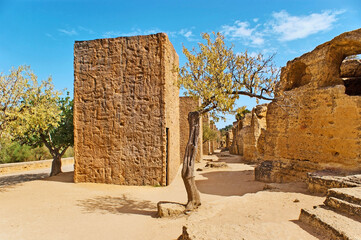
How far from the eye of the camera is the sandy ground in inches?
156

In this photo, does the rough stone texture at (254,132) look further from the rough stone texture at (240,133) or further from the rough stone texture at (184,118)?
the rough stone texture at (184,118)

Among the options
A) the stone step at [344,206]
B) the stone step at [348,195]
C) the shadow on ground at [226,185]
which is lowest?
the shadow on ground at [226,185]

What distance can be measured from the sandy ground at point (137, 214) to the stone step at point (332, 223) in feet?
0.65

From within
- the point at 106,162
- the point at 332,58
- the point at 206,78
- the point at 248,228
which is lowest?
the point at 248,228

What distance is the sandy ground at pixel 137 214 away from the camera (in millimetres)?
3965

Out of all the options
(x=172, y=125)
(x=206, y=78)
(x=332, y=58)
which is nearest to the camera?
(x=206, y=78)

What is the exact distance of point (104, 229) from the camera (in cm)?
491

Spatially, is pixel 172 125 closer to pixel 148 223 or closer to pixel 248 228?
pixel 148 223

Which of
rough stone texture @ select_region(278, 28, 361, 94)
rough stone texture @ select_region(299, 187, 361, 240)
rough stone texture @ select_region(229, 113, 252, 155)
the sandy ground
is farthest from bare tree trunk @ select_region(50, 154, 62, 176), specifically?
rough stone texture @ select_region(229, 113, 252, 155)

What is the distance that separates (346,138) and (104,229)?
719 cm

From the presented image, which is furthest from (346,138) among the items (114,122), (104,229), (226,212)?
(114,122)

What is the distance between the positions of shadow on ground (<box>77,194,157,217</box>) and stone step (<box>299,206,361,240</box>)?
3.32m

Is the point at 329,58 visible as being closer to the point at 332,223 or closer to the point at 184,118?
the point at 332,223

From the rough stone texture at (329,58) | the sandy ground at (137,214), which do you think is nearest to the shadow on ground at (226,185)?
the sandy ground at (137,214)
